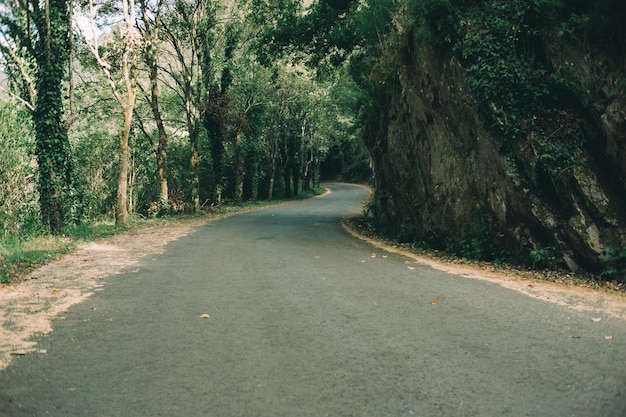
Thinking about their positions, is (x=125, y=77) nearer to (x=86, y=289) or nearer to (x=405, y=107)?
(x=405, y=107)

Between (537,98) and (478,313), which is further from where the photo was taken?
(537,98)

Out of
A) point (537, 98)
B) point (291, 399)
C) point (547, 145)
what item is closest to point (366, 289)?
point (291, 399)

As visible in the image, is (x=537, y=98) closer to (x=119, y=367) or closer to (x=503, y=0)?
(x=503, y=0)

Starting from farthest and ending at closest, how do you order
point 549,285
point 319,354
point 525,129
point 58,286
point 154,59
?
point 154,59 < point 525,129 < point 549,285 < point 58,286 < point 319,354

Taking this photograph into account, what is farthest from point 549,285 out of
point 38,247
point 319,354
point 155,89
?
point 155,89

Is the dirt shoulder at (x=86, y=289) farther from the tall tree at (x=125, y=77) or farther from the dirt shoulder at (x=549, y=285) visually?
the tall tree at (x=125, y=77)

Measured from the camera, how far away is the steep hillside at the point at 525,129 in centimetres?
919

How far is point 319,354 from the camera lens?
5.13 metres

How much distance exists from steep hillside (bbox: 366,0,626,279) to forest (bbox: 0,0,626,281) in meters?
0.03

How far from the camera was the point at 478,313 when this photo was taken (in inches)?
266

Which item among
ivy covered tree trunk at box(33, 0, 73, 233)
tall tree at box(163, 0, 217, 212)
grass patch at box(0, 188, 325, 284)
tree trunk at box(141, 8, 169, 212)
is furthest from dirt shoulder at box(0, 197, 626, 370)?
tall tree at box(163, 0, 217, 212)

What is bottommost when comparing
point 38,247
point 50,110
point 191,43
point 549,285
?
point 549,285

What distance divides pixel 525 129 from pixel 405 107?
220 inches

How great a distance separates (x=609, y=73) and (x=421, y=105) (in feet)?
18.9
